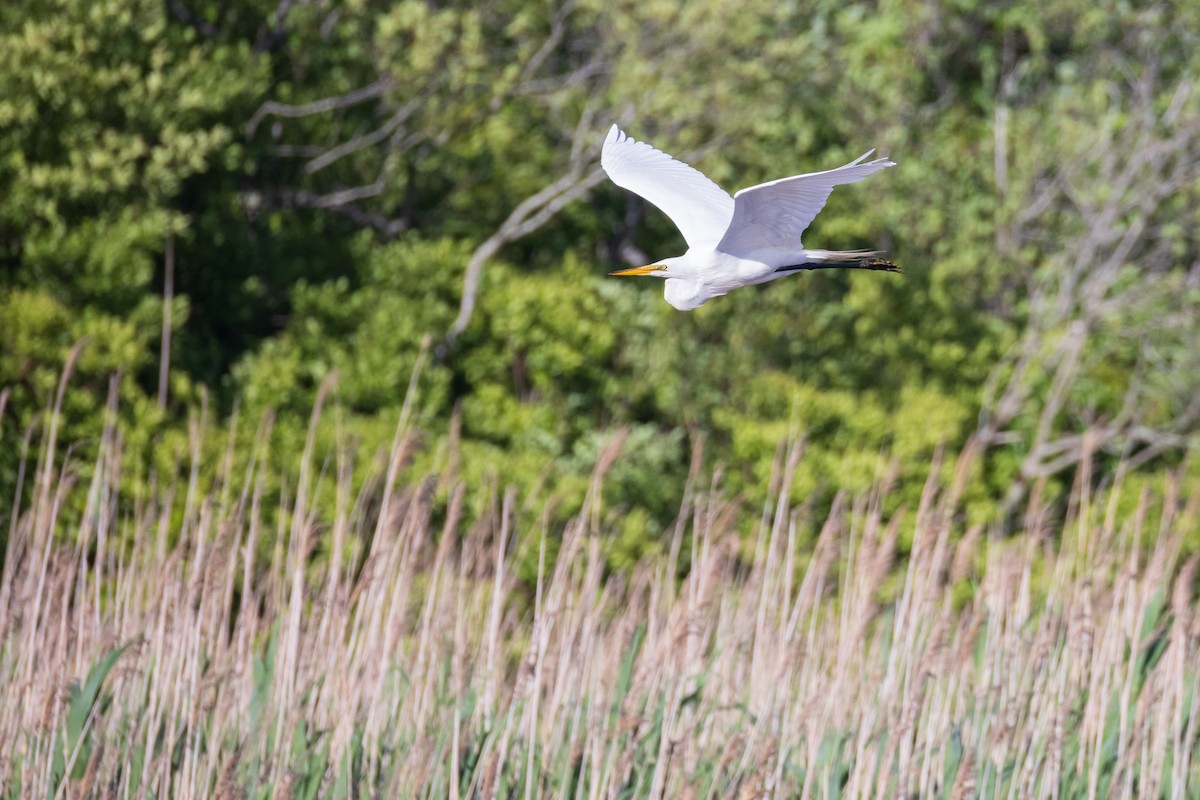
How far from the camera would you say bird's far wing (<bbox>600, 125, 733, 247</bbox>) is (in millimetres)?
3326

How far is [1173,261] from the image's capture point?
1105 centimetres

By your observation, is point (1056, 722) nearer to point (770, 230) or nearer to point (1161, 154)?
point (770, 230)

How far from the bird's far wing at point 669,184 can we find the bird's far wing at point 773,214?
245 millimetres

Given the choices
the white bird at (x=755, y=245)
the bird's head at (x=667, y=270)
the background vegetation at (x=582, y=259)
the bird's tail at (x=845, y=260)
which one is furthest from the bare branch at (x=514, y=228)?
the bird's tail at (x=845, y=260)

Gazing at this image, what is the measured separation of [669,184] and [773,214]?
0.49 metres

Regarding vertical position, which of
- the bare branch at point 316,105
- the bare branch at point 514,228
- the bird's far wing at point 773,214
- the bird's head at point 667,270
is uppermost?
the bare branch at point 316,105

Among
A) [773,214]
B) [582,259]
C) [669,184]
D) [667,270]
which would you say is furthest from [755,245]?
[582,259]

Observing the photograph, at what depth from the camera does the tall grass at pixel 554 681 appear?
276 cm

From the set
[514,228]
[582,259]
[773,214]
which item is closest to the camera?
[773,214]

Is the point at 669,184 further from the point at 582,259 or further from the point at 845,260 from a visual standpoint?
the point at 582,259

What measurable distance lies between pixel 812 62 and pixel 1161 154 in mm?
2663

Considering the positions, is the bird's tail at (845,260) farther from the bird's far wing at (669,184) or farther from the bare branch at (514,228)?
the bare branch at (514,228)

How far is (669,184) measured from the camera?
134 inches

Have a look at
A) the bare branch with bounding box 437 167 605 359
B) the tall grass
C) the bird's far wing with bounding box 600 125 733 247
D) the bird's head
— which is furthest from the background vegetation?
the bird's head
